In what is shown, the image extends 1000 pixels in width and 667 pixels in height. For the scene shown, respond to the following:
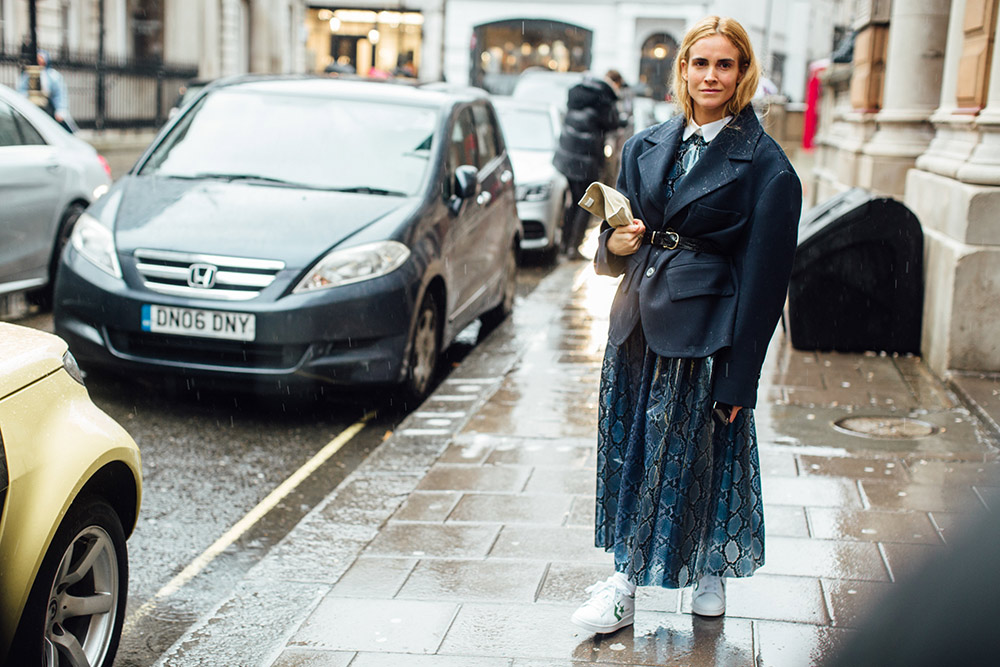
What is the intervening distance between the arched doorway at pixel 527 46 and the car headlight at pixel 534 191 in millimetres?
37366

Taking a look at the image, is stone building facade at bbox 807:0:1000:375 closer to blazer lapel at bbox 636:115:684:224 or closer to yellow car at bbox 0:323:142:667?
blazer lapel at bbox 636:115:684:224

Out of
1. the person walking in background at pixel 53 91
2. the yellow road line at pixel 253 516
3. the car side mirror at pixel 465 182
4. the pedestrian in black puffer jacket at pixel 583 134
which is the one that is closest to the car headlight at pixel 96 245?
the yellow road line at pixel 253 516

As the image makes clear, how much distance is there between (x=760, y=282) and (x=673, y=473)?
1.94 feet

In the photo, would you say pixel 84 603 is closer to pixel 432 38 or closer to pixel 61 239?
pixel 61 239

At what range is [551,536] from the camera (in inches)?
176

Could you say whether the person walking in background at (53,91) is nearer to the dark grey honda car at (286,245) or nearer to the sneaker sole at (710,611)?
the dark grey honda car at (286,245)

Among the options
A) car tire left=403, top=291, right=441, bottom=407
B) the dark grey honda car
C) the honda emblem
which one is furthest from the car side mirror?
the honda emblem

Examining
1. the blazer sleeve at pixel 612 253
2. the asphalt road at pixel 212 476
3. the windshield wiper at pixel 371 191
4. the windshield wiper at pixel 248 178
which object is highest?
the blazer sleeve at pixel 612 253

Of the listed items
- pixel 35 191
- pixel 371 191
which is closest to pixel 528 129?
pixel 35 191

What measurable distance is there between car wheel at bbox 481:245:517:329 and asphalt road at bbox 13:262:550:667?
1.31m

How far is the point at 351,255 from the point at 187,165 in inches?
59.9

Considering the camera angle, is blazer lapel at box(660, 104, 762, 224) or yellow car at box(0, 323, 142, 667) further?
blazer lapel at box(660, 104, 762, 224)

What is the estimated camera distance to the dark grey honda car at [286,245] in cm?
604

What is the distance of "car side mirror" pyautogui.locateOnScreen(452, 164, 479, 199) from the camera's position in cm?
726
